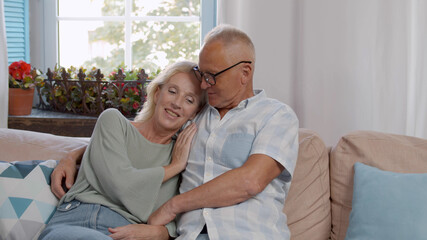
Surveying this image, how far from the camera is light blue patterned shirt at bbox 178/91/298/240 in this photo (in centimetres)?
172

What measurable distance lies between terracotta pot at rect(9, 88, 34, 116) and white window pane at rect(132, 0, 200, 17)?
921 mm

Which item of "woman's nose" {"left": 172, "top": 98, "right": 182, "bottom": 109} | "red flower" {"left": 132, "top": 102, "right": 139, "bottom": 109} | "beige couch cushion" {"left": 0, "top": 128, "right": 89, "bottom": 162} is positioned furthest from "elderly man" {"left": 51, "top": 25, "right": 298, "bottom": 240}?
"red flower" {"left": 132, "top": 102, "right": 139, "bottom": 109}

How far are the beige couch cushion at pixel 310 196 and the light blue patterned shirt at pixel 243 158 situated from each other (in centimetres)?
13

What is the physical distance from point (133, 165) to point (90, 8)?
1.80 m

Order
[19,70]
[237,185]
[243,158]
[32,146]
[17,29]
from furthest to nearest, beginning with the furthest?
1. [17,29]
2. [19,70]
3. [32,146]
4. [243,158]
5. [237,185]

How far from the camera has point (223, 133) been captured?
1879 mm

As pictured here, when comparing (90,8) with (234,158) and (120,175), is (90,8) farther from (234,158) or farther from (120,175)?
(234,158)

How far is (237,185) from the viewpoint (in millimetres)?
1697

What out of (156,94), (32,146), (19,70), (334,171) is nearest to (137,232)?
(156,94)

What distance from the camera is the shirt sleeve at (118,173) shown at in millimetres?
1782

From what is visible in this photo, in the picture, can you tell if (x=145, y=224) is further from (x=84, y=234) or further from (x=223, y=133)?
(x=223, y=133)

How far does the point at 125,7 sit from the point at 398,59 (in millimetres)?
1841

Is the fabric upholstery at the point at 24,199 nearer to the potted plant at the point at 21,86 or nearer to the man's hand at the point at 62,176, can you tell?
the man's hand at the point at 62,176

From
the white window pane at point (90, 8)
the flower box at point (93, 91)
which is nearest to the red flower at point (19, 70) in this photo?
the flower box at point (93, 91)
